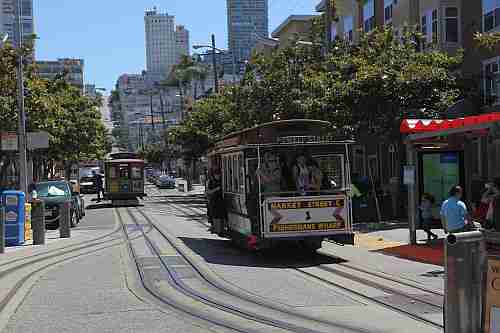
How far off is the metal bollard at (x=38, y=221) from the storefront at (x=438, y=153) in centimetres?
983

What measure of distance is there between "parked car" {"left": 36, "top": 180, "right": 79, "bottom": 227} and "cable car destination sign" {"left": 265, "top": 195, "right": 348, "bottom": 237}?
13.8m

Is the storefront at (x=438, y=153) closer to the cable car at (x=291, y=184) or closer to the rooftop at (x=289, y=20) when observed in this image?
the cable car at (x=291, y=184)

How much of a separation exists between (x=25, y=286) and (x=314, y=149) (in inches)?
266

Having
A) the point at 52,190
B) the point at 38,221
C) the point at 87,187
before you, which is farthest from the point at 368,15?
the point at 87,187

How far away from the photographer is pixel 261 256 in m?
16.7

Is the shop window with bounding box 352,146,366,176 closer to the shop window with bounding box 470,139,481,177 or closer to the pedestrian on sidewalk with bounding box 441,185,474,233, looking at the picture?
the shop window with bounding box 470,139,481,177

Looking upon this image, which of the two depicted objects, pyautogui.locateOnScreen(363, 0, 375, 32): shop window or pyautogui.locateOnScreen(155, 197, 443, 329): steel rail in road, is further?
pyautogui.locateOnScreen(363, 0, 375, 32): shop window

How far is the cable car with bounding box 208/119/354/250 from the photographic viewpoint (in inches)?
598

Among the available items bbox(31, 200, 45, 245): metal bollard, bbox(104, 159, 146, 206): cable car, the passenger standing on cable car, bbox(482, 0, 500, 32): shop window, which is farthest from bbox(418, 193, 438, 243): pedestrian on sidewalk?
bbox(104, 159, 146, 206): cable car

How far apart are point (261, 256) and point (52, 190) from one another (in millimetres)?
14372

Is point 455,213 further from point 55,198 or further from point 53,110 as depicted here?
point 53,110

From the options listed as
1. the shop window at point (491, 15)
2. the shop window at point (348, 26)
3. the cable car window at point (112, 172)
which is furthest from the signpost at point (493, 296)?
the shop window at point (348, 26)

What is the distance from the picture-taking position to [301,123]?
16.1m

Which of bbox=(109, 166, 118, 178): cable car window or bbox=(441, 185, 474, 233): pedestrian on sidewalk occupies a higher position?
bbox=(109, 166, 118, 178): cable car window
